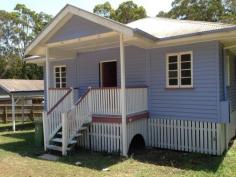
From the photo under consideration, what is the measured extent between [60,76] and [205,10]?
77.7ft

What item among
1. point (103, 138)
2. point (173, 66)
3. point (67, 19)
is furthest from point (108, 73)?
point (103, 138)

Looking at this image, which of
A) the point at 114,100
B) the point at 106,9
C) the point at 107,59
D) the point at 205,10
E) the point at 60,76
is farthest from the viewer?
the point at 106,9

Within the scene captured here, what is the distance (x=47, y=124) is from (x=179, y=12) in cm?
2802

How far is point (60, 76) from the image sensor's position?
1538 cm

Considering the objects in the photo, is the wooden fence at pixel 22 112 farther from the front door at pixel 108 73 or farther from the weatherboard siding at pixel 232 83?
the weatherboard siding at pixel 232 83

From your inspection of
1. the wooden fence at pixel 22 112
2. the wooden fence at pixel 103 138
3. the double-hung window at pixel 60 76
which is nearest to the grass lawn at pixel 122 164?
the wooden fence at pixel 103 138

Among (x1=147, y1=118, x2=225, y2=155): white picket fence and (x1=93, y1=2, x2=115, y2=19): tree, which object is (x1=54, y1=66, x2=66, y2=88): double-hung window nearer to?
(x1=147, y1=118, x2=225, y2=155): white picket fence

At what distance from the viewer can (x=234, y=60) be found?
12.8 m

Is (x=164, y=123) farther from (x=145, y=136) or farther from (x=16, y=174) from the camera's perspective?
(x=16, y=174)

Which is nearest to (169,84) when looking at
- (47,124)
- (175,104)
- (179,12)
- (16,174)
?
(175,104)

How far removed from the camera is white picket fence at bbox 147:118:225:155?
9.74m

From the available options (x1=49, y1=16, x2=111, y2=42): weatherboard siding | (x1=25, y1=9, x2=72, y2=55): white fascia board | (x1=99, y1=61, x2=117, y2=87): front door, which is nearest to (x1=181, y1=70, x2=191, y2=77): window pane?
(x1=49, y1=16, x2=111, y2=42): weatherboard siding

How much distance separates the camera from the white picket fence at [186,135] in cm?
974

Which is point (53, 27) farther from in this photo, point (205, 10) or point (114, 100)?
point (205, 10)
